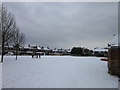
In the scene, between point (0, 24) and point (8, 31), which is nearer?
point (0, 24)

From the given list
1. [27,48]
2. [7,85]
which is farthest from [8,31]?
[27,48]

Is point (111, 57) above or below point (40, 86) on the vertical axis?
above

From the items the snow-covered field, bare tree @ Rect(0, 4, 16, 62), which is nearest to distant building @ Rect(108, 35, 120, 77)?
the snow-covered field

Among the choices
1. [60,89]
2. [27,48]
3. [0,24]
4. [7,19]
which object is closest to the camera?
[60,89]

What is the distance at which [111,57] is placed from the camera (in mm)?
10250

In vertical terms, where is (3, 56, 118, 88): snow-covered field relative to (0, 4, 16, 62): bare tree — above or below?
below

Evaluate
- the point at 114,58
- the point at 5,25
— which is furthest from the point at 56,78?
the point at 5,25

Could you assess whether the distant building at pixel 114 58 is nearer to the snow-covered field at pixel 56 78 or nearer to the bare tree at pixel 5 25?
the snow-covered field at pixel 56 78

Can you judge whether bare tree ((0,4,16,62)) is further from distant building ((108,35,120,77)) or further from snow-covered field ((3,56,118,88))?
distant building ((108,35,120,77))

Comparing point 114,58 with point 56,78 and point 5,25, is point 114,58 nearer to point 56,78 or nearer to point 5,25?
point 56,78

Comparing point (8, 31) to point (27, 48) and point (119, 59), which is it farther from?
point (27, 48)

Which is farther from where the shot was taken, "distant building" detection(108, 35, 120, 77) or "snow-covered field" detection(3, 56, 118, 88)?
"distant building" detection(108, 35, 120, 77)

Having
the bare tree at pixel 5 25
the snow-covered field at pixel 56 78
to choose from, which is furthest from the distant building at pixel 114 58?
the bare tree at pixel 5 25

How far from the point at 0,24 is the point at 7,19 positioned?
1.61 meters
